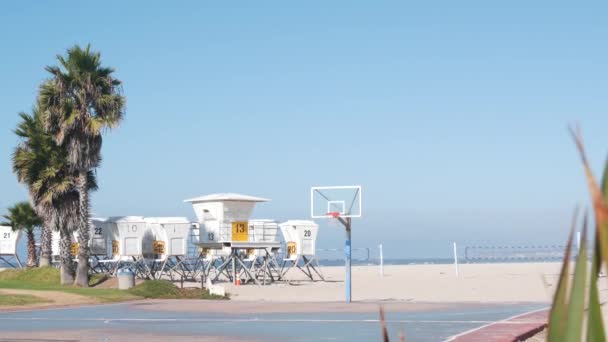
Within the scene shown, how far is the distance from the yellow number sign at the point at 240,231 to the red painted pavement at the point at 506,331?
933 inches

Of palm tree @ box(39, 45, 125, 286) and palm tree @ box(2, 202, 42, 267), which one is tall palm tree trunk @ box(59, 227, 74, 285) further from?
palm tree @ box(2, 202, 42, 267)

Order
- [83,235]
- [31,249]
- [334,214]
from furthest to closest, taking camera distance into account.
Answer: [31,249] → [83,235] → [334,214]

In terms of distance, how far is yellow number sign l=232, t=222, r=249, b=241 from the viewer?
4072 cm

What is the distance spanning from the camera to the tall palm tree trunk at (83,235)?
34875mm

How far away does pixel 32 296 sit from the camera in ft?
89.1

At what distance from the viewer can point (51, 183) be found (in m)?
36.9

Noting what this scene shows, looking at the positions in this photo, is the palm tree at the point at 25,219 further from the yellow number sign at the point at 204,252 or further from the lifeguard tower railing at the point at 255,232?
the lifeguard tower railing at the point at 255,232

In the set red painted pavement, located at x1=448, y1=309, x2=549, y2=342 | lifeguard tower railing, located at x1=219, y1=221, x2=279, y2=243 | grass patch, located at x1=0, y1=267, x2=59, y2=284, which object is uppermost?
lifeguard tower railing, located at x1=219, y1=221, x2=279, y2=243

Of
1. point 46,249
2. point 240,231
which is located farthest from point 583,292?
point 46,249

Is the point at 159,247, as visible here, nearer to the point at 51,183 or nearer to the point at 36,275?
the point at 36,275

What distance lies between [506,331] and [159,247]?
31314 millimetres

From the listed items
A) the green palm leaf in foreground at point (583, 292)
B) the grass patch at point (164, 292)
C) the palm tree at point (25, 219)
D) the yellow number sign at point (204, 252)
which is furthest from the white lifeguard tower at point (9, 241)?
the green palm leaf in foreground at point (583, 292)

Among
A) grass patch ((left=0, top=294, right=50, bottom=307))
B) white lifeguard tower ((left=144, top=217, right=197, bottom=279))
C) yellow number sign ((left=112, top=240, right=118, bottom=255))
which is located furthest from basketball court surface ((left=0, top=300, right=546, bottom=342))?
yellow number sign ((left=112, top=240, right=118, bottom=255))

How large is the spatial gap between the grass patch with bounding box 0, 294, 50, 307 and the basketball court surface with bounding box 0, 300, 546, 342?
58.2 inches
